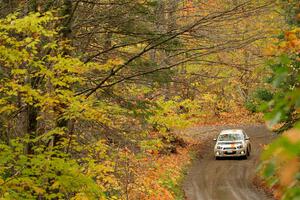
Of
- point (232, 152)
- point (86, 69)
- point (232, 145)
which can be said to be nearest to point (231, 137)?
point (232, 145)

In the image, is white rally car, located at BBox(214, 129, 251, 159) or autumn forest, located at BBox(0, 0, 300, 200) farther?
white rally car, located at BBox(214, 129, 251, 159)

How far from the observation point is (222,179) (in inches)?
826

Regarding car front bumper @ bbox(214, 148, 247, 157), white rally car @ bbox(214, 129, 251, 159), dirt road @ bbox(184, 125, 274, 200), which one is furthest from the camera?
car front bumper @ bbox(214, 148, 247, 157)

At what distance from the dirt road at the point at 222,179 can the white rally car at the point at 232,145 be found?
0.41 m

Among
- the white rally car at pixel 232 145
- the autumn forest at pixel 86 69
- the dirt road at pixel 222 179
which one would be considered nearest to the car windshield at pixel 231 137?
the white rally car at pixel 232 145

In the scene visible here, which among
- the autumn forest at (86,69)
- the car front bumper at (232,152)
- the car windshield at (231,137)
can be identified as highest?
the autumn forest at (86,69)

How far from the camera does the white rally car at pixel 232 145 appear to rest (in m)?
25.0

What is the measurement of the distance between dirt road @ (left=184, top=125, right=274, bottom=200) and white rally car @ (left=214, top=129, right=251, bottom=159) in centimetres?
41

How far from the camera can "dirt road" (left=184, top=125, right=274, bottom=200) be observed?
18.0 m

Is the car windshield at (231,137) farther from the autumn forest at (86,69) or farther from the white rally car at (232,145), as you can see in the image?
the autumn forest at (86,69)

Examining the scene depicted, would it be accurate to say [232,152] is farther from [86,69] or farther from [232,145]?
[86,69]

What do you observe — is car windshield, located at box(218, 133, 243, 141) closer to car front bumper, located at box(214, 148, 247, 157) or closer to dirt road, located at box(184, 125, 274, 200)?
car front bumper, located at box(214, 148, 247, 157)

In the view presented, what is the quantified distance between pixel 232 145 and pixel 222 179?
14.4ft

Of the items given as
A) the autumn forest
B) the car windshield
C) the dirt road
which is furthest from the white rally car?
the autumn forest
